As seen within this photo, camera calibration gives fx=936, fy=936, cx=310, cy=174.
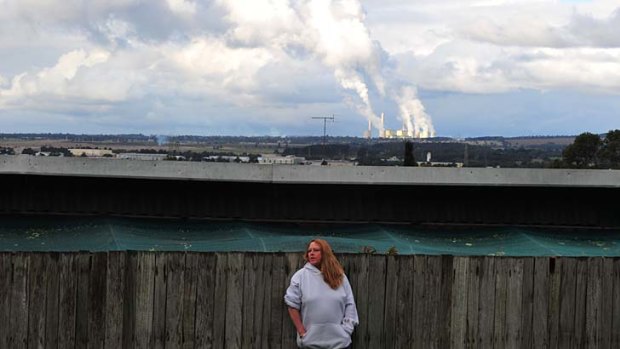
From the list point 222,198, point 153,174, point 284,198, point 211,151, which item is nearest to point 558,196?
point 284,198

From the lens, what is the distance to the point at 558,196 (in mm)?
20219

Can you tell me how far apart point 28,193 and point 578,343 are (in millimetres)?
13047

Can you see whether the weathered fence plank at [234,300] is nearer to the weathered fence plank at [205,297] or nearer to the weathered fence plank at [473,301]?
the weathered fence plank at [205,297]

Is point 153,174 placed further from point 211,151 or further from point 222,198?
point 211,151

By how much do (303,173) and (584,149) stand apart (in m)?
41.8

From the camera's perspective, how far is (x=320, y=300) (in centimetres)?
750

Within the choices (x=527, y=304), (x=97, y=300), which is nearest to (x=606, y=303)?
(x=527, y=304)

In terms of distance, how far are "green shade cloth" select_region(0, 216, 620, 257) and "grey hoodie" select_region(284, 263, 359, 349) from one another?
7.30 metres

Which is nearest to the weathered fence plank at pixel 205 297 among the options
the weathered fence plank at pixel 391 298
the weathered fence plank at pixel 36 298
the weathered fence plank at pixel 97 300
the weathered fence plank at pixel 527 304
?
the weathered fence plank at pixel 97 300

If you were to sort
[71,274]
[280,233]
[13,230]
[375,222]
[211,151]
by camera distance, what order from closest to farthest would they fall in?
[71,274], [13,230], [280,233], [375,222], [211,151]

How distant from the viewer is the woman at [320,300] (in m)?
7.48

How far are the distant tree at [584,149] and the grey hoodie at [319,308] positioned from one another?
48.4 metres

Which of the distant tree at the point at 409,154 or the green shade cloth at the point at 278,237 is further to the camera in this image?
the distant tree at the point at 409,154

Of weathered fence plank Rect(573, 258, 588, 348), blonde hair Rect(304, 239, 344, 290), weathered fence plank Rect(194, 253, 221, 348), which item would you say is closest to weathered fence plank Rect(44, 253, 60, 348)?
weathered fence plank Rect(194, 253, 221, 348)
